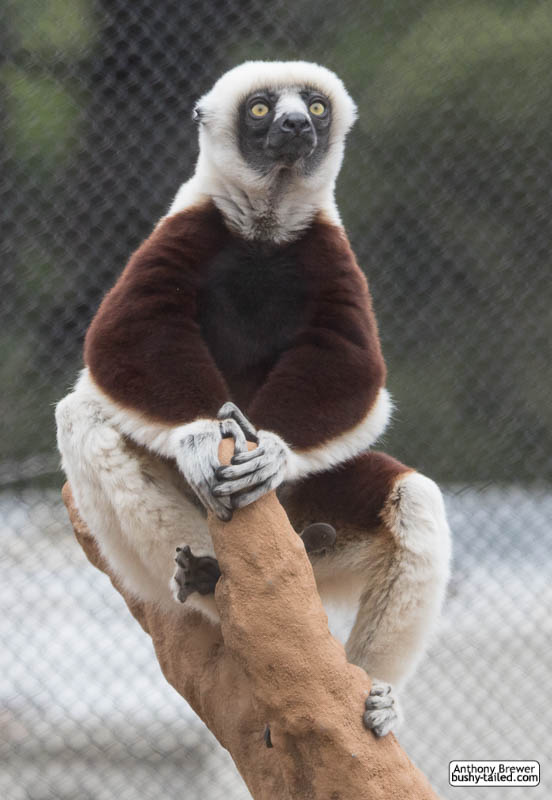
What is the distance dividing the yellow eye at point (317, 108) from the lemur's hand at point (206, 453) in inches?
29.5

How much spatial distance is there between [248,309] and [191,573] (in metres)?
0.51

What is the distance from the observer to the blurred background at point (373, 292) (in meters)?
3.96

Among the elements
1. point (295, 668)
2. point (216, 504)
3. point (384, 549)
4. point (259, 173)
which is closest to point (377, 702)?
point (295, 668)

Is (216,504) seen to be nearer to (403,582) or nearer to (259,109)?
(403,582)

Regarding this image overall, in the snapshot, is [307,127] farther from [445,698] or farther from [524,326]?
[524,326]

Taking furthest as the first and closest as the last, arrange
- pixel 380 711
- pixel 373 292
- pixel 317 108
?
pixel 373 292, pixel 317 108, pixel 380 711

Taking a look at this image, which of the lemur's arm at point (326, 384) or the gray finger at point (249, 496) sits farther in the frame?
the lemur's arm at point (326, 384)

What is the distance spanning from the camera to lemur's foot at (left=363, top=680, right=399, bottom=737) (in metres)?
1.65

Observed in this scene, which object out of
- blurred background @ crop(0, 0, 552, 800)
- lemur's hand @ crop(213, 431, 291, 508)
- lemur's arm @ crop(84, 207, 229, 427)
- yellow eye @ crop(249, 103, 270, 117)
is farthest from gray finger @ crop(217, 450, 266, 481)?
blurred background @ crop(0, 0, 552, 800)

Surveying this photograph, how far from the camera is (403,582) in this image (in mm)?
1868

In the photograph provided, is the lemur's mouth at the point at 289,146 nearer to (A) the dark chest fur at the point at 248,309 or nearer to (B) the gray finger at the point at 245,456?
(A) the dark chest fur at the point at 248,309

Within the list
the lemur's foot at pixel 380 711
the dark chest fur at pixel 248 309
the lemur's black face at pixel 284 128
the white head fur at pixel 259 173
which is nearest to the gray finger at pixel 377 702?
the lemur's foot at pixel 380 711

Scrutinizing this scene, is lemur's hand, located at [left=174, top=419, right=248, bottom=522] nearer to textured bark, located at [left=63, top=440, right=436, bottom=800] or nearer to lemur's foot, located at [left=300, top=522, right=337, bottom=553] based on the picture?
textured bark, located at [left=63, top=440, right=436, bottom=800]

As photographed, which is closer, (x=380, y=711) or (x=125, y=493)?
(x=380, y=711)
